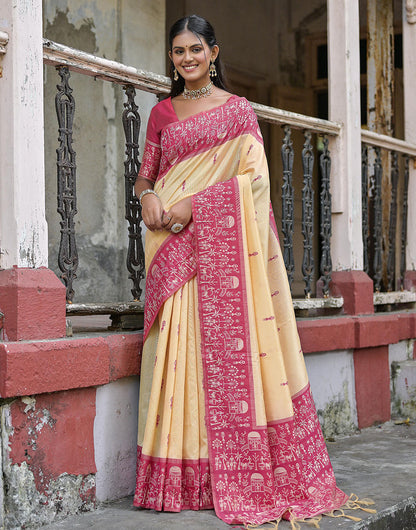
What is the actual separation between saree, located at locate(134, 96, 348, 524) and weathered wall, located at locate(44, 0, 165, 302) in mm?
2453

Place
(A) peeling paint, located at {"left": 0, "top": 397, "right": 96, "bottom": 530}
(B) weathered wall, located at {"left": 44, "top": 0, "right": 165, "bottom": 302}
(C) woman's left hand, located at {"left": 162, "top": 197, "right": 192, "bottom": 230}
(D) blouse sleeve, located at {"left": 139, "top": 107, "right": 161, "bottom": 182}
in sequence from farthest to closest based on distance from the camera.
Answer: (B) weathered wall, located at {"left": 44, "top": 0, "right": 165, "bottom": 302} → (D) blouse sleeve, located at {"left": 139, "top": 107, "right": 161, "bottom": 182} → (C) woman's left hand, located at {"left": 162, "top": 197, "right": 192, "bottom": 230} → (A) peeling paint, located at {"left": 0, "top": 397, "right": 96, "bottom": 530}

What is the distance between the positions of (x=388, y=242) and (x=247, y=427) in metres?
2.94

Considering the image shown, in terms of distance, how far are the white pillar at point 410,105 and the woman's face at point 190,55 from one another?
2.98 m

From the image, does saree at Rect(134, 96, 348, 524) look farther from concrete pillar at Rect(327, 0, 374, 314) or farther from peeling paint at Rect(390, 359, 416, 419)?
peeling paint at Rect(390, 359, 416, 419)

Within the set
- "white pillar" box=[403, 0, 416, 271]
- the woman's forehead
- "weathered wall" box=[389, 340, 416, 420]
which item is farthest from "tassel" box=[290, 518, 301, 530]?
"white pillar" box=[403, 0, 416, 271]

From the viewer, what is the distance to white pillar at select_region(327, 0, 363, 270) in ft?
15.3

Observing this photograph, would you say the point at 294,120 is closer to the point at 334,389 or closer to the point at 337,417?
the point at 334,389

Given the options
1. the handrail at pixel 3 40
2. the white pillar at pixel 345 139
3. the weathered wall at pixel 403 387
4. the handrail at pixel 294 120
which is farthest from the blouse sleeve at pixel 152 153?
the weathered wall at pixel 403 387

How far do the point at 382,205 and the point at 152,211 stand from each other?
10.2ft

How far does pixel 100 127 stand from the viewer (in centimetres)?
553

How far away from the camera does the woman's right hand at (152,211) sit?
118 inches

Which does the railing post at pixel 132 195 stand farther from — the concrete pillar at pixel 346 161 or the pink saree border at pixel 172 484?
the concrete pillar at pixel 346 161

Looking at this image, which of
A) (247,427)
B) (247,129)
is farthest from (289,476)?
(247,129)

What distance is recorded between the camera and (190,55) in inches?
119
